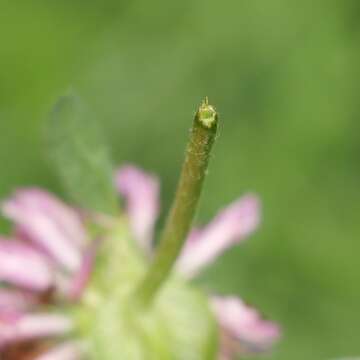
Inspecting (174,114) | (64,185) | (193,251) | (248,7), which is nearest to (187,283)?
(193,251)

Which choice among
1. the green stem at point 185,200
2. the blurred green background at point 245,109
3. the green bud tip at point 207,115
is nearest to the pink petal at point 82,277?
the green stem at point 185,200

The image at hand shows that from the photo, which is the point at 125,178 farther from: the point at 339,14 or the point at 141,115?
the point at 339,14

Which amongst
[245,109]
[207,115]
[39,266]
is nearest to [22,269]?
[39,266]

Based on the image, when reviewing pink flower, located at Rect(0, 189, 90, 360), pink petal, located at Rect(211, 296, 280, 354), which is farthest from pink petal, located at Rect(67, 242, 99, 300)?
pink petal, located at Rect(211, 296, 280, 354)

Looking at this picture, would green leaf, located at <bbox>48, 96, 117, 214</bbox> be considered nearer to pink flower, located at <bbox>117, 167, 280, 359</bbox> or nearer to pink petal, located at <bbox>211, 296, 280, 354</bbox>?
pink flower, located at <bbox>117, 167, 280, 359</bbox>

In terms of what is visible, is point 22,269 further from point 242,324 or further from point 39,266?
point 242,324

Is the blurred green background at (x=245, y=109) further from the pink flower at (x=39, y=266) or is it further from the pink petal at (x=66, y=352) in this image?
the pink petal at (x=66, y=352)
